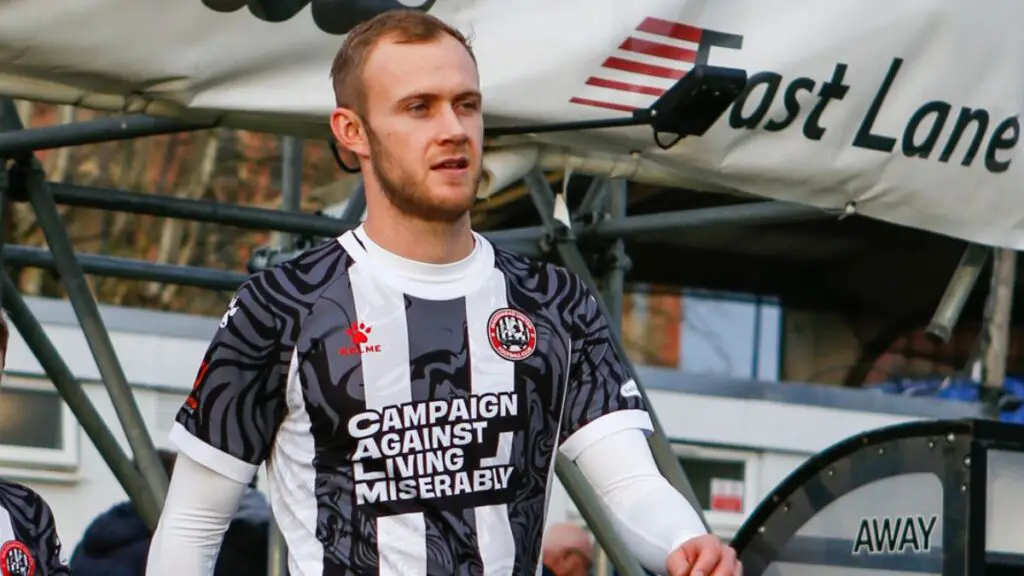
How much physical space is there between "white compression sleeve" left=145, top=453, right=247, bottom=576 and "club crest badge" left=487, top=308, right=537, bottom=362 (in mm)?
416

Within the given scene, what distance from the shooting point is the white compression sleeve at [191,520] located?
2832mm

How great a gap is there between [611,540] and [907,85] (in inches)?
49.0

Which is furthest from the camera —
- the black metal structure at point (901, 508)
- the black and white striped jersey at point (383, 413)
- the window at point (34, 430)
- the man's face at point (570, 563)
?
the window at point (34, 430)

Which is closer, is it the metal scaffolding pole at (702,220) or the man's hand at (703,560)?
the man's hand at (703,560)

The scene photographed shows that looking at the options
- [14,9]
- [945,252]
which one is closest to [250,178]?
[945,252]

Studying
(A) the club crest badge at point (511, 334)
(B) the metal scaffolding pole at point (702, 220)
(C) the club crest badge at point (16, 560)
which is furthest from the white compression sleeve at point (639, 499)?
(B) the metal scaffolding pole at point (702, 220)

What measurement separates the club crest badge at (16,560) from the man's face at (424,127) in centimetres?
96

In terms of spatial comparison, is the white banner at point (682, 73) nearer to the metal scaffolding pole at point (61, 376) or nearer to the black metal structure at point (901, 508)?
the black metal structure at point (901, 508)

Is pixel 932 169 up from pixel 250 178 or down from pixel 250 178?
down

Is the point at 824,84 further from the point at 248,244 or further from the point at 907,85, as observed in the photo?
the point at 248,244

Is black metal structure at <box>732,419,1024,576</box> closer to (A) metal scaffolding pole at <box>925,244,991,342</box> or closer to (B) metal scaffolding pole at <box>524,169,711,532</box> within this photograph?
(B) metal scaffolding pole at <box>524,169,711,532</box>

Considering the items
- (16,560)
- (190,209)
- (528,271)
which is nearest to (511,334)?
(528,271)

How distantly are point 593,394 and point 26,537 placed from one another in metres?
1.04

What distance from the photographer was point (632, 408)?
3.01 metres
